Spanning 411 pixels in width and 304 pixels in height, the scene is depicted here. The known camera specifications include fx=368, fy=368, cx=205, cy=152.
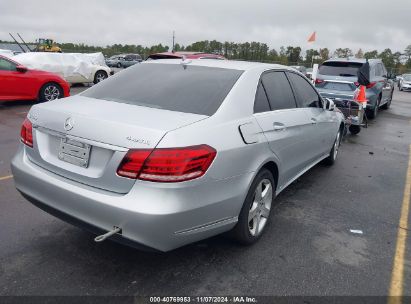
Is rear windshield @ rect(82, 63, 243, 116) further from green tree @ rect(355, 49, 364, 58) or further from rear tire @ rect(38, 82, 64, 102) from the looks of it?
green tree @ rect(355, 49, 364, 58)

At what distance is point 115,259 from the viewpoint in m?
3.12

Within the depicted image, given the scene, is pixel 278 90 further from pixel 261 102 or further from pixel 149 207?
pixel 149 207

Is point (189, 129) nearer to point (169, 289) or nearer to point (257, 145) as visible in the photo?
point (257, 145)

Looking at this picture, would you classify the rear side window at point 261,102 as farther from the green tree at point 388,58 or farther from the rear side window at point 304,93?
the green tree at point 388,58

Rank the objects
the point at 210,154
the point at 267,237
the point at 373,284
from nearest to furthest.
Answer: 1. the point at 210,154
2. the point at 373,284
3. the point at 267,237

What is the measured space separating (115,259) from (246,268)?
111 centimetres

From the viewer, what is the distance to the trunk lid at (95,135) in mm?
2480

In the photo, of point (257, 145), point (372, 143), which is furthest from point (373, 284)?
point (372, 143)

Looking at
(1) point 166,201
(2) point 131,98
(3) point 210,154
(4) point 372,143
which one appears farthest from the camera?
(4) point 372,143

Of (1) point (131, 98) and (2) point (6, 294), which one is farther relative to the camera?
(1) point (131, 98)

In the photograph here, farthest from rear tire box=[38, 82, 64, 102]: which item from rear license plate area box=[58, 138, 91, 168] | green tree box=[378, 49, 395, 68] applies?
green tree box=[378, 49, 395, 68]

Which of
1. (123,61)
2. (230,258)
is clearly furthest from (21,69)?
(123,61)

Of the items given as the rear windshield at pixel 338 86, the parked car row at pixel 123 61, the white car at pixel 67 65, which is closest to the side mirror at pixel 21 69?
the white car at pixel 67 65

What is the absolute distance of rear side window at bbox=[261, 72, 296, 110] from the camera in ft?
12.1
